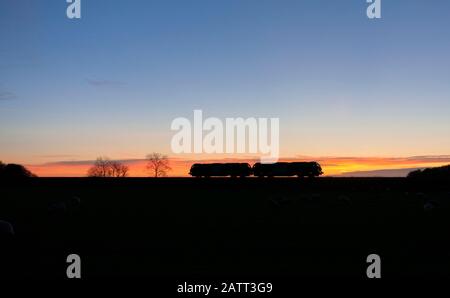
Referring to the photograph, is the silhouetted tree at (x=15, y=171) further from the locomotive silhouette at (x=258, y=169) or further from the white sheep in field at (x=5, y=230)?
the white sheep in field at (x=5, y=230)

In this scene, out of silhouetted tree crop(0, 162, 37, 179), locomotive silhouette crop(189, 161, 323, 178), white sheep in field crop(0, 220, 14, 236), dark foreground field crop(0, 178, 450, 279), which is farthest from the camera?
silhouetted tree crop(0, 162, 37, 179)

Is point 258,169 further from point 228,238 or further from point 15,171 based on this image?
point 228,238

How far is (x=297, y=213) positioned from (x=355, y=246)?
8.24m

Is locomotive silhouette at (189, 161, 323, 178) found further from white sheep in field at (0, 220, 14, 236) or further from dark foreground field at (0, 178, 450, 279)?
white sheep in field at (0, 220, 14, 236)

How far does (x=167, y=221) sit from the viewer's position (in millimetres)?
21656

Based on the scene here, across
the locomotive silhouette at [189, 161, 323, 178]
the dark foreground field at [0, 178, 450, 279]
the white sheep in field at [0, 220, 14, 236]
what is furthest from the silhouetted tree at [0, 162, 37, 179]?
the white sheep in field at [0, 220, 14, 236]

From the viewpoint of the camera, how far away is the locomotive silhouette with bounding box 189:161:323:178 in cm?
7600

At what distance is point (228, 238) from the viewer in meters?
17.4

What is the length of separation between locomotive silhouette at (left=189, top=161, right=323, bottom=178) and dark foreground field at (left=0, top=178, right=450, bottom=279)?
150ft

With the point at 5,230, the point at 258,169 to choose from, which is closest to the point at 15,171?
the point at 258,169

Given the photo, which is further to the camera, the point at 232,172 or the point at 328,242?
the point at 232,172

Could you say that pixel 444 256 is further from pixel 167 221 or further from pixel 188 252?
pixel 167 221
